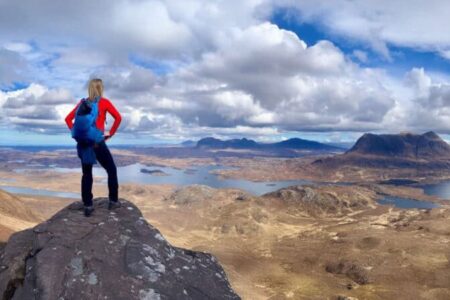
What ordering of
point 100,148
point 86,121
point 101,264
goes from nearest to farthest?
point 101,264 → point 86,121 → point 100,148

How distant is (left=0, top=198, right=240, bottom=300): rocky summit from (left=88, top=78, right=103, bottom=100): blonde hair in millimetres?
5630

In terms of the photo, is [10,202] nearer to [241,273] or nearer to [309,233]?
[241,273]

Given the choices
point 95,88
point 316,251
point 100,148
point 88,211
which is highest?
point 95,88

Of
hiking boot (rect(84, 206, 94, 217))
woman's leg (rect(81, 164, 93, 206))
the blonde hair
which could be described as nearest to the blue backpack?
the blonde hair

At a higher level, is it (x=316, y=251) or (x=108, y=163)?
(x=108, y=163)

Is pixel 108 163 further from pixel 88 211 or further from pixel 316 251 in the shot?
pixel 316 251

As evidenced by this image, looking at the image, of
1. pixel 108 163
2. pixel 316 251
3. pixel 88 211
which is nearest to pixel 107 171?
pixel 108 163

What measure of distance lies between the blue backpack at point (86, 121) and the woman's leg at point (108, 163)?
30.7 inches

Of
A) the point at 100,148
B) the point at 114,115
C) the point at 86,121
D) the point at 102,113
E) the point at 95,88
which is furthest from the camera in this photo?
the point at 100,148

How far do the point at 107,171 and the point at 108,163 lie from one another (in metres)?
0.38

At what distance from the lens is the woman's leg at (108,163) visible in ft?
61.0

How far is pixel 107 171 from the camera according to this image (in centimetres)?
1922

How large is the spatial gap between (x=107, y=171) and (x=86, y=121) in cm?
285

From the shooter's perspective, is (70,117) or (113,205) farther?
(113,205)
